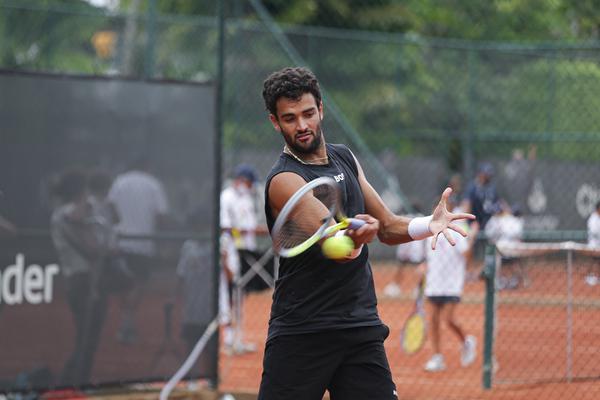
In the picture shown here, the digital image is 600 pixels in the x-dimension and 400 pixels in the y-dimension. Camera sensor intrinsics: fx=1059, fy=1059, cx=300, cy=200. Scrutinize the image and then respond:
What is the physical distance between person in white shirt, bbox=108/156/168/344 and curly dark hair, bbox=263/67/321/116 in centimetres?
294

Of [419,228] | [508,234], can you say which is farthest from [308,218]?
[508,234]

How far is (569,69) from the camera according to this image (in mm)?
13906

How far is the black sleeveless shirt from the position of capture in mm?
4281

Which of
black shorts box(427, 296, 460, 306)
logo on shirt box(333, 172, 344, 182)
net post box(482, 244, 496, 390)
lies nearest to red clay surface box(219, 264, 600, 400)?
net post box(482, 244, 496, 390)

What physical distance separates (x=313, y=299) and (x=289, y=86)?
87 centimetres

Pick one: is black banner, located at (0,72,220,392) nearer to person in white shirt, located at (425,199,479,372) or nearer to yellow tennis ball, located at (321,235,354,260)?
person in white shirt, located at (425,199,479,372)

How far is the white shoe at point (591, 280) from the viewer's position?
7680 millimetres

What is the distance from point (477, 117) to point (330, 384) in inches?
473

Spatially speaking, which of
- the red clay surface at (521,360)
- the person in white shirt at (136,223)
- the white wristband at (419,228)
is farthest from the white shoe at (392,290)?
the white wristband at (419,228)

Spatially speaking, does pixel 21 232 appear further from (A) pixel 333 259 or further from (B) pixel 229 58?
(B) pixel 229 58

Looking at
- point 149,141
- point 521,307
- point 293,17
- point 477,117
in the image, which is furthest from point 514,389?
point 293,17

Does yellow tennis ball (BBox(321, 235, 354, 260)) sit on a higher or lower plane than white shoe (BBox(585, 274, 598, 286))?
higher

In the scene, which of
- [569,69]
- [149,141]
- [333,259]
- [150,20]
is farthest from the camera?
[569,69]

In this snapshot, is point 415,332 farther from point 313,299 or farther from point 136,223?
point 313,299
